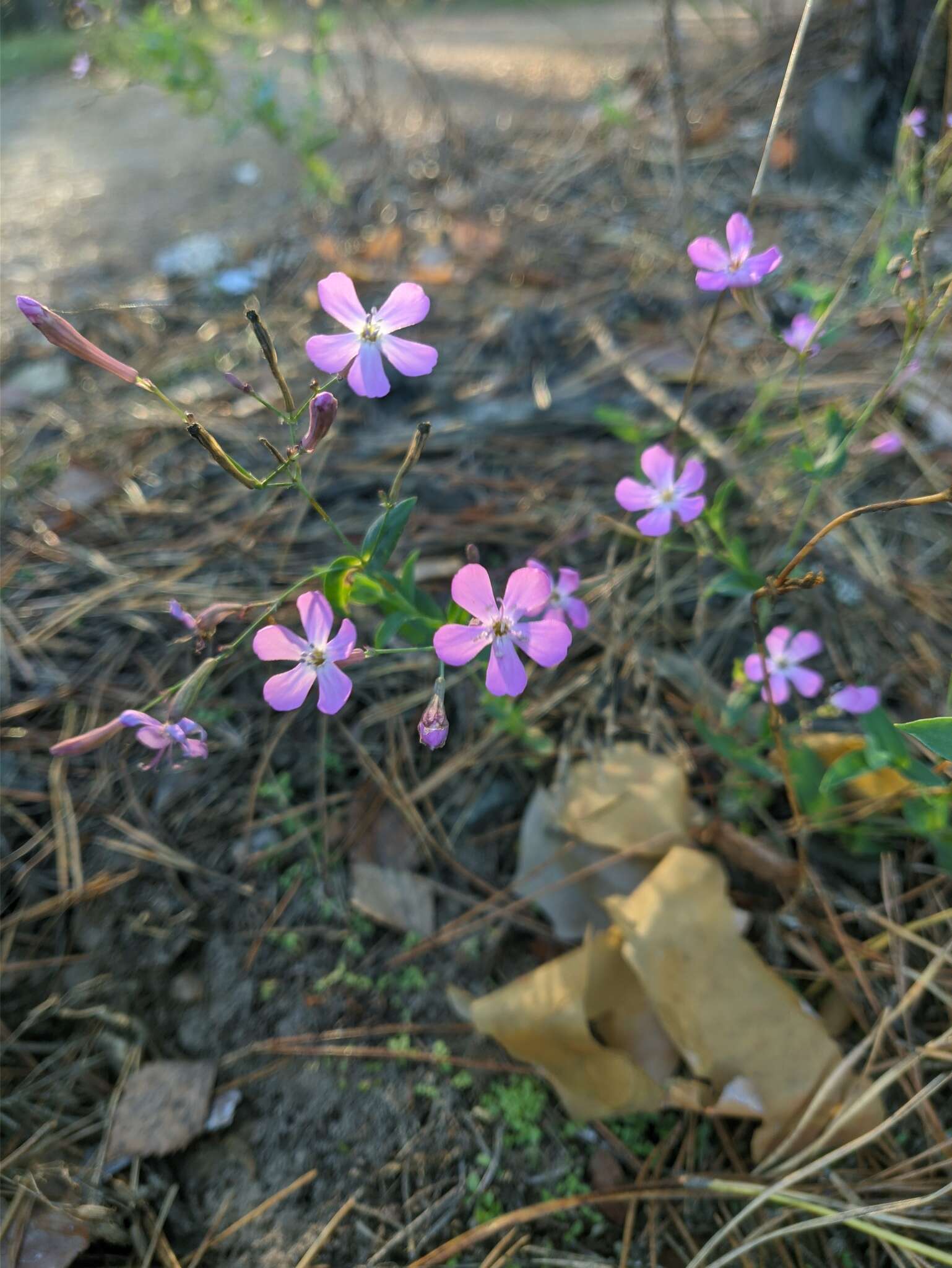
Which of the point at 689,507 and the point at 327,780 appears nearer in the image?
the point at 689,507

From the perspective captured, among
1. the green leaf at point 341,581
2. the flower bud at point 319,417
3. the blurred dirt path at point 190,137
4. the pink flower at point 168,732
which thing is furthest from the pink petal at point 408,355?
the blurred dirt path at point 190,137

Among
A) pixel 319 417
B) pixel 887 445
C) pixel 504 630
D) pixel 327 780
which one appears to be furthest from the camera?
pixel 887 445

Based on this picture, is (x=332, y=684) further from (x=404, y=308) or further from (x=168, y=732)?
(x=404, y=308)

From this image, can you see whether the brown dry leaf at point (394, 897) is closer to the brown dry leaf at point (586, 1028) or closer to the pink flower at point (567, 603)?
the brown dry leaf at point (586, 1028)

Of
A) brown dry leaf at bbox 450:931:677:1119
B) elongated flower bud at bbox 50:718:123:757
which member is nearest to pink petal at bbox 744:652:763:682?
brown dry leaf at bbox 450:931:677:1119

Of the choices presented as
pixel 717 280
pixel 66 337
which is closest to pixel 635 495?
pixel 717 280

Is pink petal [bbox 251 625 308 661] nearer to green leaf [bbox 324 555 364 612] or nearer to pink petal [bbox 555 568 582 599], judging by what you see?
green leaf [bbox 324 555 364 612]

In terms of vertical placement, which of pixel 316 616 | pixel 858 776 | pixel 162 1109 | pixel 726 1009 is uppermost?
pixel 316 616
